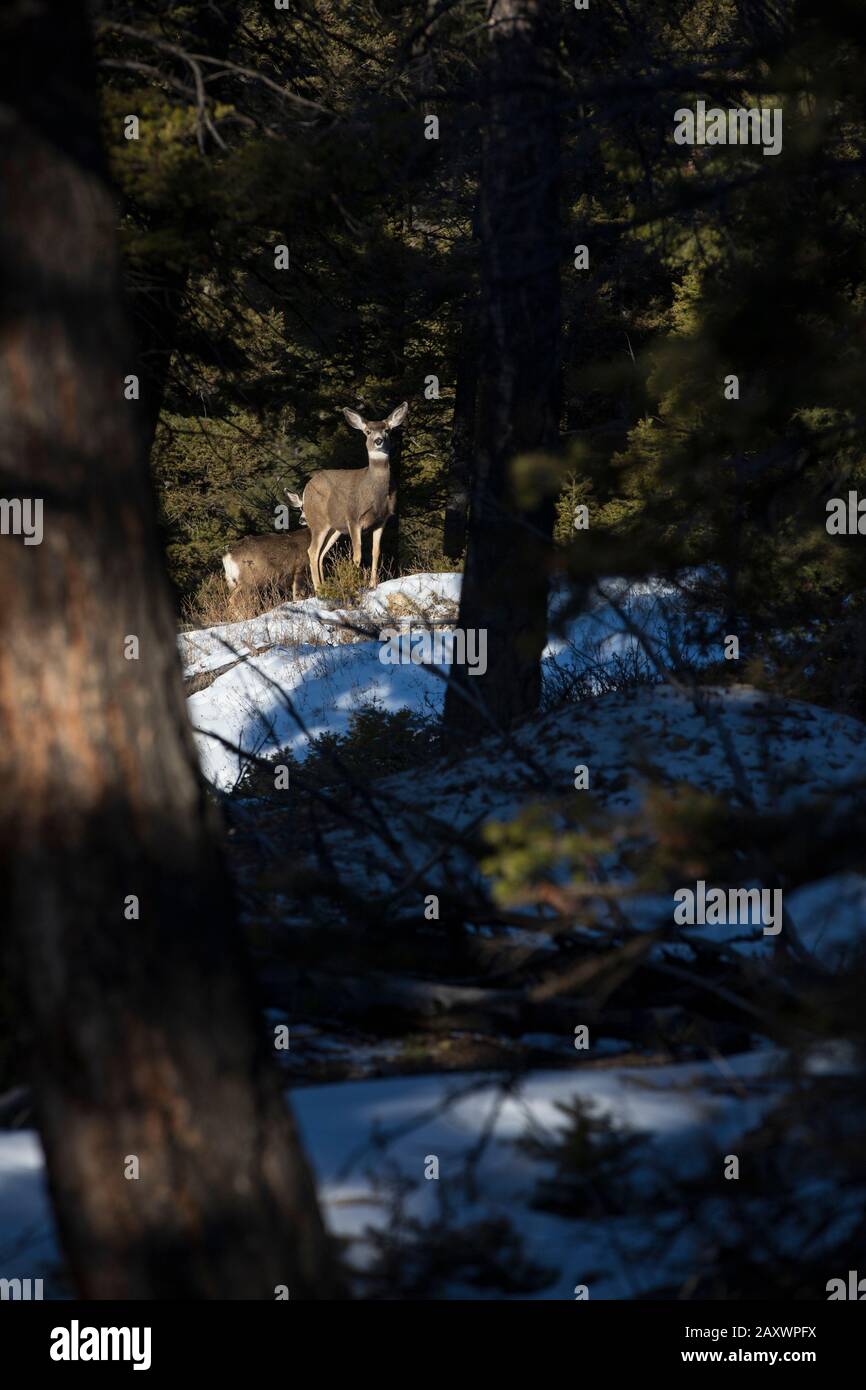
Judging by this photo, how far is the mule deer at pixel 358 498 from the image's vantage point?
1977 cm

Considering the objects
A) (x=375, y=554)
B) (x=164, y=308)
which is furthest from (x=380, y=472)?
→ (x=164, y=308)

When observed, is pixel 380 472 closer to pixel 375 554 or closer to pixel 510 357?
pixel 375 554

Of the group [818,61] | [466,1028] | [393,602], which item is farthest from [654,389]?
[393,602]

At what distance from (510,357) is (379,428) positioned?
1074cm

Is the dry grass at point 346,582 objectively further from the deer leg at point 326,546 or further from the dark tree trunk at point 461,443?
the dark tree trunk at point 461,443

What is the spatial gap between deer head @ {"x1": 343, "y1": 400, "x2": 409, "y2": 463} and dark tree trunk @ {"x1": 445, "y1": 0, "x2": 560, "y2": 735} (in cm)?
1032

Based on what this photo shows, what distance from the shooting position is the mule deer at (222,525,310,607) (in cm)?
2031

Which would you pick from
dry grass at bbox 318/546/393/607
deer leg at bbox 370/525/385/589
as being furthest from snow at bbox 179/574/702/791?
deer leg at bbox 370/525/385/589

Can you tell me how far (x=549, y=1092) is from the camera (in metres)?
4.54

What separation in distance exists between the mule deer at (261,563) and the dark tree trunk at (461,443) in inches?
126

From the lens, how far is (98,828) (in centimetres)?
285

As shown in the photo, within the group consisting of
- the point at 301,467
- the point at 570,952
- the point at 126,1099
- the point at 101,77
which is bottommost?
the point at 126,1099
